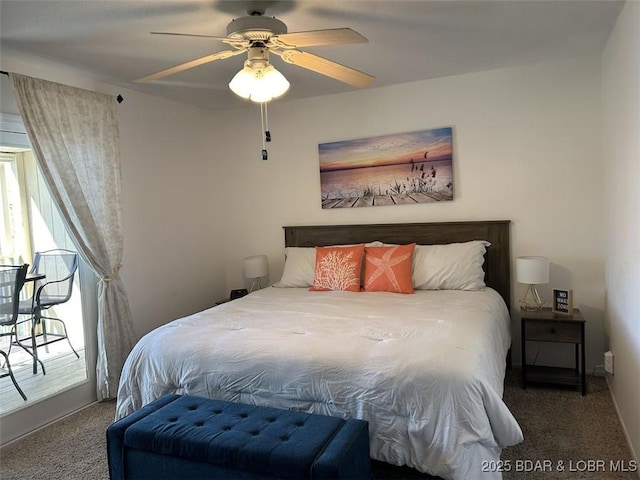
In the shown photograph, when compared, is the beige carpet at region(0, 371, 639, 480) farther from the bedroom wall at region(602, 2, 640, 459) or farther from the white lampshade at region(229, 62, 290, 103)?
the white lampshade at region(229, 62, 290, 103)

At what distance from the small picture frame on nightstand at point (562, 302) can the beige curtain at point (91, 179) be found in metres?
3.13

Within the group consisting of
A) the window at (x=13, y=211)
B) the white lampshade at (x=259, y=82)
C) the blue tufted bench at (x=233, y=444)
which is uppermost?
the white lampshade at (x=259, y=82)

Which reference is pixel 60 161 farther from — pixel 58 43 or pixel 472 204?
pixel 472 204

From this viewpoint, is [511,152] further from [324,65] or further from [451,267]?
[324,65]

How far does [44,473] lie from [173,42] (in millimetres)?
2515

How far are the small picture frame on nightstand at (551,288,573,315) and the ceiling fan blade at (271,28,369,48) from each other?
7.53 ft

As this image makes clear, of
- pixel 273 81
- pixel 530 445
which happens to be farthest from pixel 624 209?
pixel 273 81

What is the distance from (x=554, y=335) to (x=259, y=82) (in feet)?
8.37

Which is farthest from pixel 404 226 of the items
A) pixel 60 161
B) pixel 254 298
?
pixel 60 161

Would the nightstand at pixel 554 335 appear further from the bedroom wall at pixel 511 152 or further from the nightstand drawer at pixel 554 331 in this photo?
the bedroom wall at pixel 511 152

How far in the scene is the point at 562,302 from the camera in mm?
3182

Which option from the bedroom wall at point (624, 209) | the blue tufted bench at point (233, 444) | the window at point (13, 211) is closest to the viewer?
the blue tufted bench at point (233, 444)

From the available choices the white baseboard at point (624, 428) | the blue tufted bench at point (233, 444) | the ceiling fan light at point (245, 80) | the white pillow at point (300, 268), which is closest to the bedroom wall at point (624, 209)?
the white baseboard at point (624, 428)

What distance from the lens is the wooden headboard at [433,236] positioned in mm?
3566
